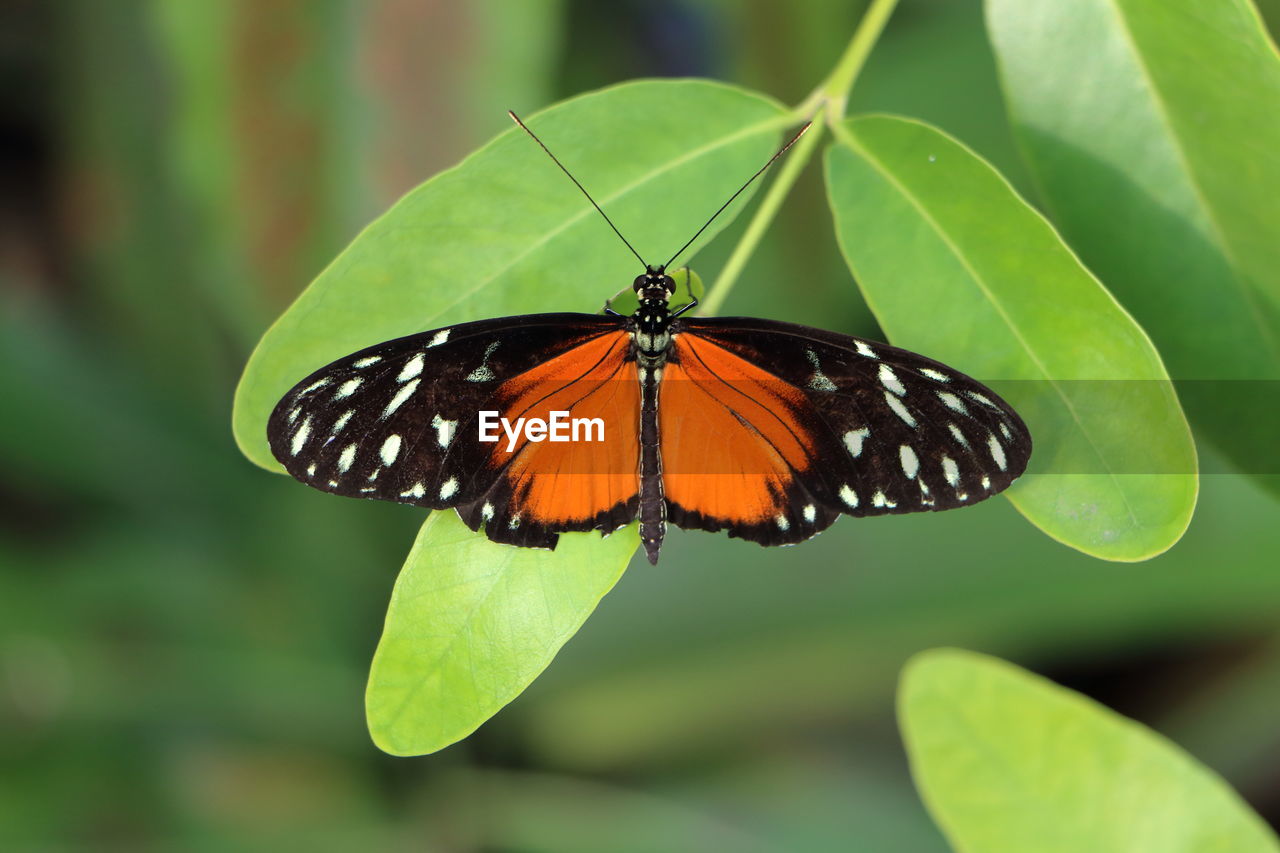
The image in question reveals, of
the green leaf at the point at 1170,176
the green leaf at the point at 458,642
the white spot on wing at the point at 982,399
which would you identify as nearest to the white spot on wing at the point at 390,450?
the green leaf at the point at 458,642

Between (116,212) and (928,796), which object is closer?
(928,796)

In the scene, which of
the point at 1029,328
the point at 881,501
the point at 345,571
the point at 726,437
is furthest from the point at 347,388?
the point at 345,571

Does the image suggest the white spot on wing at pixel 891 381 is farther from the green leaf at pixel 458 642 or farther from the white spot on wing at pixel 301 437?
the white spot on wing at pixel 301 437

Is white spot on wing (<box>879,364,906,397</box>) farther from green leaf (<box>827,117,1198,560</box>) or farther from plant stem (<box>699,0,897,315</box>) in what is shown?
plant stem (<box>699,0,897,315</box>)

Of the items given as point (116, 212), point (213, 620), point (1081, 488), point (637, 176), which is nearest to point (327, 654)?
point (213, 620)

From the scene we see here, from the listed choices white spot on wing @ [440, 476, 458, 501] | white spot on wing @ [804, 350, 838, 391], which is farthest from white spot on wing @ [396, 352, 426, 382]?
white spot on wing @ [804, 350, 838, 391]

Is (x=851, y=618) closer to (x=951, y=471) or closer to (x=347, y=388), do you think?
(x=951, y=471)

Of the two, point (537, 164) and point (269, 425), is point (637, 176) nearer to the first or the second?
point (537, 164)

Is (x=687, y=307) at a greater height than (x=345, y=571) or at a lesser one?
lesser
